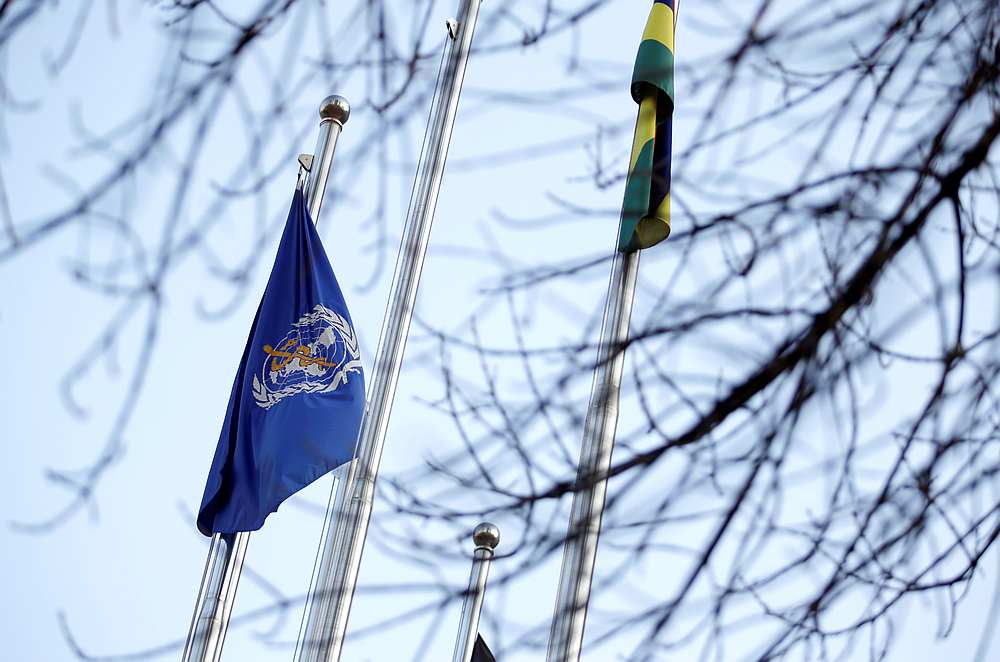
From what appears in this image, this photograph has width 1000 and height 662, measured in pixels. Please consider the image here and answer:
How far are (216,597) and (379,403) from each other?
1.31 m

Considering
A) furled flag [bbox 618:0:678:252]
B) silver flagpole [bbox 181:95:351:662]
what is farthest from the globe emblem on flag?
furled flag [bbox 618:0:678:252]

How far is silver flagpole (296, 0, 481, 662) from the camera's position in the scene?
22.1 ft

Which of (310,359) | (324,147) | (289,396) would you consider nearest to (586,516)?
(289,396)

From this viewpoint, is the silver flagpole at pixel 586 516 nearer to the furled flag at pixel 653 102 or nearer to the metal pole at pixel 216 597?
the furled flag at pixel 653 102

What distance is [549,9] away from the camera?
4789 mm

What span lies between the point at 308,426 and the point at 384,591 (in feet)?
10.0

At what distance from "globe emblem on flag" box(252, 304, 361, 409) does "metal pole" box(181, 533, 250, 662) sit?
27.1 inches

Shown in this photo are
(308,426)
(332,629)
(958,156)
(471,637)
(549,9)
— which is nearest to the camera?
(958,156)

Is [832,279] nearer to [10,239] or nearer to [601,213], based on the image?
[601,213]

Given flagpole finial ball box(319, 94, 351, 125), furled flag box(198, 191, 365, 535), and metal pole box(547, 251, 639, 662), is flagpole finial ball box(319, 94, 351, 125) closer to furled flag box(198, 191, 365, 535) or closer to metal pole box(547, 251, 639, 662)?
furled flag box(198, 191, 365, 535)

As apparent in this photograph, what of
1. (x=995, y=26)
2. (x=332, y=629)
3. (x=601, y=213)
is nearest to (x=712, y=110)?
(x=601, y=213)

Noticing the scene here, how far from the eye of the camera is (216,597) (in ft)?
22.8

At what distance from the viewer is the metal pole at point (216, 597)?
6.85m

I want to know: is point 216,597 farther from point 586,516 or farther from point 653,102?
point 586,516
